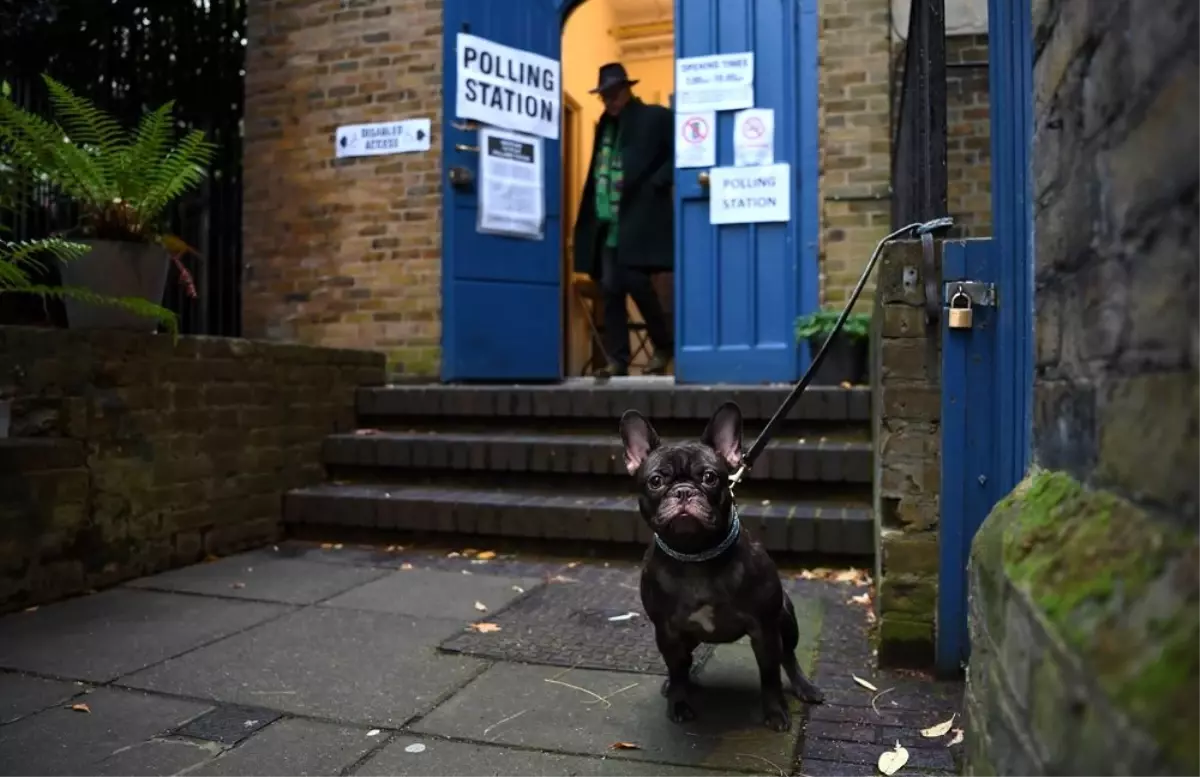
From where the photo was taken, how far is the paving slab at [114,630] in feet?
8.86

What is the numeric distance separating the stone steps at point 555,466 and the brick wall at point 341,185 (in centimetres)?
141

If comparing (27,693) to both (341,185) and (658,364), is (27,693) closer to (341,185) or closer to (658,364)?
(341,185)

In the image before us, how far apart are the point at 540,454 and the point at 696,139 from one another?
2.90 metres

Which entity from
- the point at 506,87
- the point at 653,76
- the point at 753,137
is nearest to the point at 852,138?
the point at 753,137

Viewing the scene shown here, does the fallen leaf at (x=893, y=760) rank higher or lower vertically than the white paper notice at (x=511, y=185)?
lower

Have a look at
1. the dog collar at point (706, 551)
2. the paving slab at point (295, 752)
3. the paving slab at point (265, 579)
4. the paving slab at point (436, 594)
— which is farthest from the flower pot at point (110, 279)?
the dog collar at point (706, 551)

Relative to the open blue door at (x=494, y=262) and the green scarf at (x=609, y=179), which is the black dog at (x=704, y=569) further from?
the green scarf at (x=609, y=179)

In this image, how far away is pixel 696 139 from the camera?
241 inches

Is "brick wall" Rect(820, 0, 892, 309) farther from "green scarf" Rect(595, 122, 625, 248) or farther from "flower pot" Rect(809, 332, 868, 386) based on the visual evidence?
"green scarf" Rect(595, 122, 625, 248)

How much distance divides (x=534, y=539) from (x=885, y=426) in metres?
2.12

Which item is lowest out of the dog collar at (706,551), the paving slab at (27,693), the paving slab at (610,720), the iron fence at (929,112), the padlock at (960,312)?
the paving slab at (610,720)

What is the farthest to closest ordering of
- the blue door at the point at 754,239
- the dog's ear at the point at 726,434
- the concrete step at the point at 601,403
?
the blue door at the point at 754,239, the concrete step at the point at 601,403, the dog's ear at the point at 726,434

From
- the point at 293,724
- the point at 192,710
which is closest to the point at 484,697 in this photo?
the point at 293,724

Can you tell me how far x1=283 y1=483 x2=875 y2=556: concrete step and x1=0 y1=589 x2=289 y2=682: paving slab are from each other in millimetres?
1112
